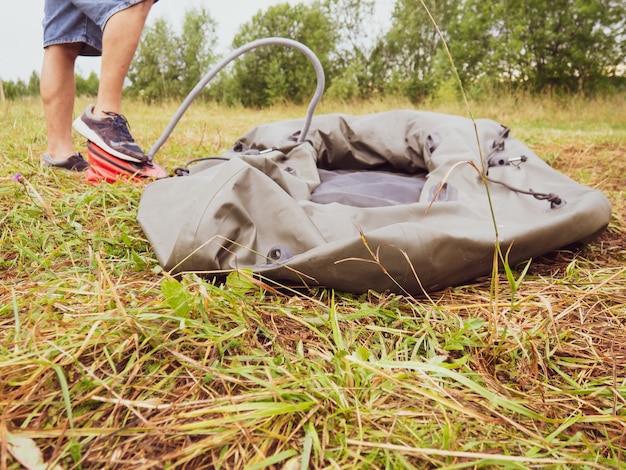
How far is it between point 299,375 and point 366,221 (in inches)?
23.0

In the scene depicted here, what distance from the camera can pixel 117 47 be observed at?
166cm

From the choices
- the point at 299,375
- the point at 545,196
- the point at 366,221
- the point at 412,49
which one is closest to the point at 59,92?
the point at 366,221

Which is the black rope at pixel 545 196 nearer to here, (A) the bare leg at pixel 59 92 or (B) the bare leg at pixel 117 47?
(B) the bare leg at pixel 117 47

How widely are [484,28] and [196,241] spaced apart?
57.6 feet

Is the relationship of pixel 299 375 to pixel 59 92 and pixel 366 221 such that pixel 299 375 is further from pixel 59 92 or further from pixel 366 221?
pixel 59 92

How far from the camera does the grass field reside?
1.78ft

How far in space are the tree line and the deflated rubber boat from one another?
1178cm

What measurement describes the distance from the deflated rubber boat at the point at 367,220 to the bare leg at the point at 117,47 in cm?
53

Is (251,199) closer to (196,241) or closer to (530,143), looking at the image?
(196,241)

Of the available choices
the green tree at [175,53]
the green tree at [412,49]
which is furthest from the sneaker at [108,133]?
the green tree at [175,53]

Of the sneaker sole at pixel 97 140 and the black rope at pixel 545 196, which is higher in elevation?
the sneaker sole at pixel 97 140

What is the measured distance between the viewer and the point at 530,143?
321 cm

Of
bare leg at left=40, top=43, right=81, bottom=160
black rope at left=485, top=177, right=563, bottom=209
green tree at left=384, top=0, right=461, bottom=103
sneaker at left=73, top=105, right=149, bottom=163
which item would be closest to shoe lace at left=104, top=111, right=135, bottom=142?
sneaker at left=73, top=105, right=149, bottom=163

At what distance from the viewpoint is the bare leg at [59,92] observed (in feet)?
6.07
